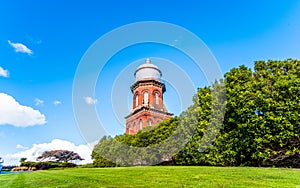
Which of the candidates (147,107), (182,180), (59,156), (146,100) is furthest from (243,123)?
(59,156)

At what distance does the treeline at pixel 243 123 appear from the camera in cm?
1593

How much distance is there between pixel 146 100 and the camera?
45.4 metres

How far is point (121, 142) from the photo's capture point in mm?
33281

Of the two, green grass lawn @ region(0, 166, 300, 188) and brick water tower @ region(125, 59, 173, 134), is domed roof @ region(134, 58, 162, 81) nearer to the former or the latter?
brick water tower @ region(125, 59, 173, 134)

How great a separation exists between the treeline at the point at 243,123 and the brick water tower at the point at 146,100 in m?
16.7

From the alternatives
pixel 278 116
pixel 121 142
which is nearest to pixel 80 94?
pixel 278 116

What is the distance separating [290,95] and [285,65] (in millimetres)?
3684

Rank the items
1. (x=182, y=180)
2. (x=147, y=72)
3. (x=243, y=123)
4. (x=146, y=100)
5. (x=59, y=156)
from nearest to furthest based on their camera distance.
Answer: (x=182, y=180), (x=243, y=123), (x=59, y=156), (x=146, y=100), (x=147, y=72)

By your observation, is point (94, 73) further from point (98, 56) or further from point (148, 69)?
point (148, 69)

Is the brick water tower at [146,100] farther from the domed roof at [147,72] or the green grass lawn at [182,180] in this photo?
the green grass lawn at [182,180]

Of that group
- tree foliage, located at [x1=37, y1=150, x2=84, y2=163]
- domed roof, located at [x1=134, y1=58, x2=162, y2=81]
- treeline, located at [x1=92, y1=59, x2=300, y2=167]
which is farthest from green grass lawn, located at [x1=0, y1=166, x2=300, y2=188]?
domed roof, located at [x1=134, y1=58, x2=162, y2=81]

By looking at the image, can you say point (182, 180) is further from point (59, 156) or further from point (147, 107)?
point (59, 156)

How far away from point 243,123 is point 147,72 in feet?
104

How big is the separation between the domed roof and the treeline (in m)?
22.4
